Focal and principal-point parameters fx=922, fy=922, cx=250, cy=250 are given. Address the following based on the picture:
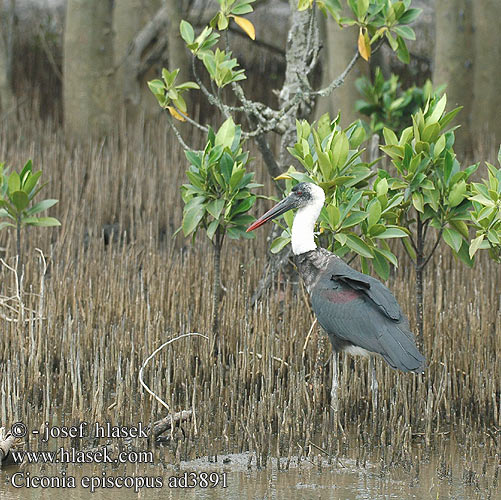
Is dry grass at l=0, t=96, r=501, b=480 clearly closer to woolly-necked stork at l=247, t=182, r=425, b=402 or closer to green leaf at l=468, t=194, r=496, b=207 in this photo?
woolly-necked stork at l=247, t=182, r=425, b=402

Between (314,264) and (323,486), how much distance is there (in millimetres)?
1167

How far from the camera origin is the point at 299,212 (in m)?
4.44

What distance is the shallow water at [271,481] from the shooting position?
350 cm

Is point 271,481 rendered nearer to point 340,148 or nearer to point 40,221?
point 340,148

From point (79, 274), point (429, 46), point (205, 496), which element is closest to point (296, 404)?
point (205, 496)

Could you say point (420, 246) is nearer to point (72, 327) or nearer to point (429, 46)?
point (72, 327)

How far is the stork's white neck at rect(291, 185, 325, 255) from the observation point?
438cm

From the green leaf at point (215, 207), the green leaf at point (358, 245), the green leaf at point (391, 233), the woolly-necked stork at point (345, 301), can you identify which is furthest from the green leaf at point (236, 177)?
the green leaf at point (391, 233)

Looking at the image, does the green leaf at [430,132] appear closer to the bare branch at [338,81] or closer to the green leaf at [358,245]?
the green leaf at [358,245]

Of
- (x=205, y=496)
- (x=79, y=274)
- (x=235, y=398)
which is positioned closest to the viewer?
(x=205, y=496)

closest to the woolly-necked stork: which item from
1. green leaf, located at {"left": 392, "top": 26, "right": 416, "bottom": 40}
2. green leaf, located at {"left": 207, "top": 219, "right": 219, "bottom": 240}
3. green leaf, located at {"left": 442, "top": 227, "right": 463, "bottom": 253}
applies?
green leaf, located at {"left": 207, "top": 219, "right": 219, "bottom": 240}

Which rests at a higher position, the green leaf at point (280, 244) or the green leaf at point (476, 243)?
the green leaf at point (280, 244)
